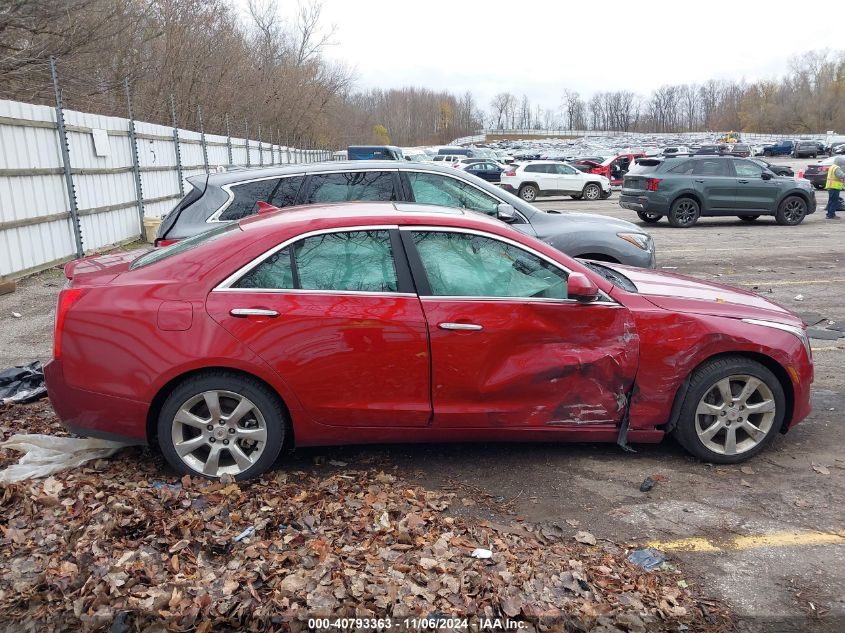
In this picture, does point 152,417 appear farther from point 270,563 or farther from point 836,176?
point 836,176

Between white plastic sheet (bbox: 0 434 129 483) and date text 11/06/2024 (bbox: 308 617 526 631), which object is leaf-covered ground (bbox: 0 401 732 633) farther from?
white plastic sheet (bbox: 0 434 129 483)

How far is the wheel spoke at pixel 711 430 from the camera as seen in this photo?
172 inches

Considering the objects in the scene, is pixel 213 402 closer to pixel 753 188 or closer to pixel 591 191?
pixel 753 188

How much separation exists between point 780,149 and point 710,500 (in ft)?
255

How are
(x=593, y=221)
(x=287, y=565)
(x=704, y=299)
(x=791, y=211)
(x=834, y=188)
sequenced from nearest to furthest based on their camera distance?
(x=287, y=565) < (x=704, y=299) < (x=593, y=221) < (x=791, y=211) < (x=834, y=188)

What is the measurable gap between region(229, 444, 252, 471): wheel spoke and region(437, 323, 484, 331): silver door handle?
1339 mm

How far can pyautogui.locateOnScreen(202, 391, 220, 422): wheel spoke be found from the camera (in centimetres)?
389

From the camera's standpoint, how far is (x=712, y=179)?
57.4ft

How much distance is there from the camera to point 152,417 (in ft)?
13.2

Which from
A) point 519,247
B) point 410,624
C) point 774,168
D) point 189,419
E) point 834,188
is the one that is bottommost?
point 410,624

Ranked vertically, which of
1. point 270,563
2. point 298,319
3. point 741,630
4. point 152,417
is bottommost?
point 741,630

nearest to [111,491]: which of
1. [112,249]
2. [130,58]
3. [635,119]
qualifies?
[112,249]

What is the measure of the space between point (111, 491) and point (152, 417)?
451mm

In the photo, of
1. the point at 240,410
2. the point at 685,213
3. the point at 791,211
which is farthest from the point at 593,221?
the point at 791,211
